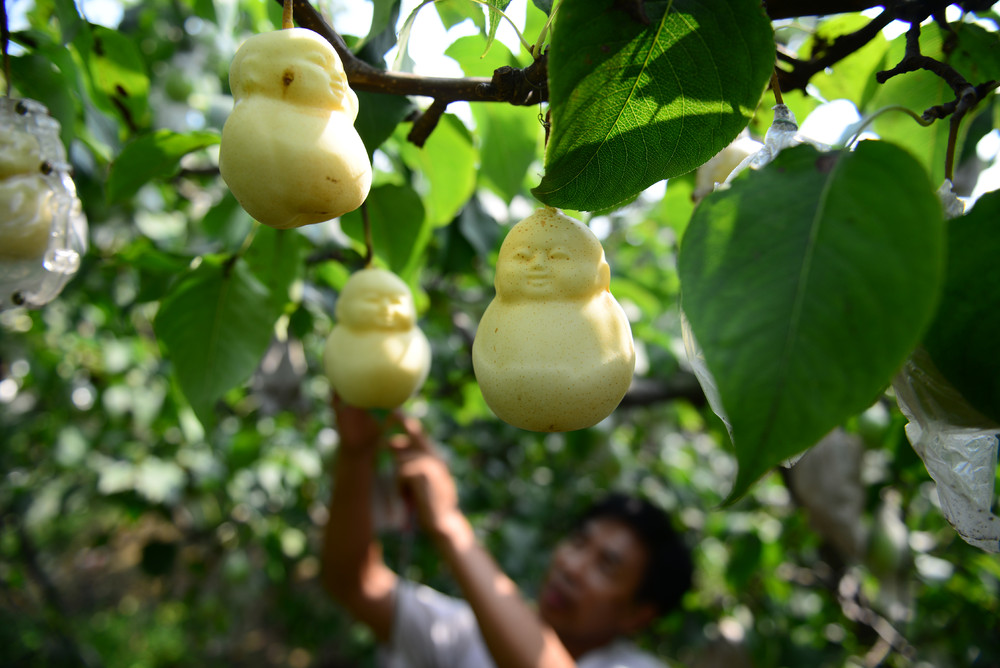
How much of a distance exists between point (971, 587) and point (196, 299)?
1.86m

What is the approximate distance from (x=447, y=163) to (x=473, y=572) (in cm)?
85

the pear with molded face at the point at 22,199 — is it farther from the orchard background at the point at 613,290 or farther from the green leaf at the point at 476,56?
the green leaf at the point at 476,56

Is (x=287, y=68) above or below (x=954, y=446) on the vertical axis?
above

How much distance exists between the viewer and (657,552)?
5.11 feet

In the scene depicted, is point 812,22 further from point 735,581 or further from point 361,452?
point 735,581

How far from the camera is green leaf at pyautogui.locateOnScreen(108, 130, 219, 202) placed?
593mm

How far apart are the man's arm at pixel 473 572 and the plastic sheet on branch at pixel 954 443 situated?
922 millimetres

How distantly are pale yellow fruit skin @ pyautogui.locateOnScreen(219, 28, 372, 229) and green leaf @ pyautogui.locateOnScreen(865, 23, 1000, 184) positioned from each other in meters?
0.47

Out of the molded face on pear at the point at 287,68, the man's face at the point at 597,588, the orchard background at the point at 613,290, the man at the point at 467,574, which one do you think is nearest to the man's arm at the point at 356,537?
the man at the point at 467,574

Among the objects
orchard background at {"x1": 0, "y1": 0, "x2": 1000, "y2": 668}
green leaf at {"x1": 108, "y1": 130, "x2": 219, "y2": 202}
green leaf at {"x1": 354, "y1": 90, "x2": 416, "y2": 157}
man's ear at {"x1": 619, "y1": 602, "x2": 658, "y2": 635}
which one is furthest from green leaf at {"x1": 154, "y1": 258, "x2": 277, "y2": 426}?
man's ear at {"x1": 619, "y1": 602, "x2": 658, "y2": 635}

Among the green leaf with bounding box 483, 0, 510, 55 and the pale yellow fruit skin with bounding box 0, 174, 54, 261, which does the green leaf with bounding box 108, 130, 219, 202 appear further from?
the green leaf with bounding box 483, 0, 510, 55

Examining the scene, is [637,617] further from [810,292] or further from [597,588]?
[810,292]

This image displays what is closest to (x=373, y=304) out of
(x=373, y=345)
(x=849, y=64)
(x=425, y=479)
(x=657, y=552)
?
(x=373, y=345)

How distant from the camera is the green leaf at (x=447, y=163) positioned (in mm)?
684
